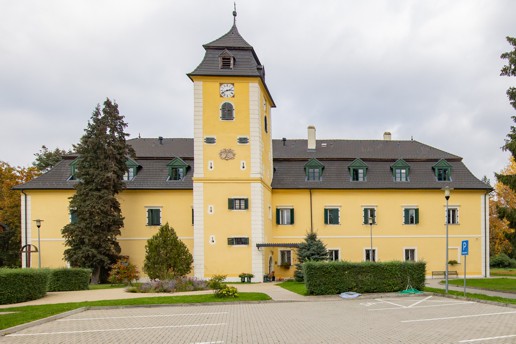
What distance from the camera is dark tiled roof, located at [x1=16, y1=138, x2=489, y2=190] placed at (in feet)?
123

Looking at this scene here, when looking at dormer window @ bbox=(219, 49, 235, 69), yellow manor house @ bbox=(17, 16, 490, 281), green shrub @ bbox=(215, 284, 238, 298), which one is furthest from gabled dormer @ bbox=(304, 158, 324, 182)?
green shrub @ bbox=(215, 284, 238, 298)

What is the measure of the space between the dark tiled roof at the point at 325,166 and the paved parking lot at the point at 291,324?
19.1m

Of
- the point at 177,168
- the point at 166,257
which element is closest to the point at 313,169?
the point at 177,168

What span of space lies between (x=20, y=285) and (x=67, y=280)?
518 cm

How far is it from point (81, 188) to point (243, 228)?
11.6m

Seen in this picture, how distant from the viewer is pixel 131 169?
3791cm

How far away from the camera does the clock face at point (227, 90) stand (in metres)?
33.2

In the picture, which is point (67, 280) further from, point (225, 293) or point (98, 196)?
point (225, 293)

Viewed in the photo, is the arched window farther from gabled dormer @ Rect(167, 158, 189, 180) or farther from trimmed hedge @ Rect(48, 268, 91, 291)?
trimmed hedge @ Rect(48, 268, 91, 291)

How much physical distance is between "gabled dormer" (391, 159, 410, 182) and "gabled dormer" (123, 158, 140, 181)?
20.6 metres

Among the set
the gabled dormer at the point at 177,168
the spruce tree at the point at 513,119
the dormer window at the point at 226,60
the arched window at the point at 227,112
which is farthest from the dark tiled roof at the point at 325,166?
the spruce tree at the point at 513,119

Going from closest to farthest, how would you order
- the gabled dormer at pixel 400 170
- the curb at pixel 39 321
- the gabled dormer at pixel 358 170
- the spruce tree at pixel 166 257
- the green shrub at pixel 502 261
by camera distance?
the curb at pixel 39 321, the spruce tree at pixel 166 257, the gabled dormer at pixel 358 170, the gabled dormer at pixel 400 170, the green shrub at pixel 502 261

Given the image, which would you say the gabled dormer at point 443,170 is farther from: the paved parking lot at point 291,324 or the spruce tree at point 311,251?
the paved parking lot at point 291,324

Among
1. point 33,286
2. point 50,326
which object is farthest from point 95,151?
point 50,326
